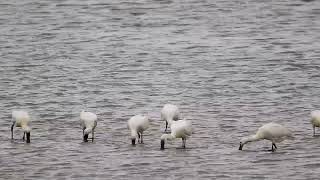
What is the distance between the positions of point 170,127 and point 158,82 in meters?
6.24

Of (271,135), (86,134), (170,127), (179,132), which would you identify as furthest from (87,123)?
(271,135)

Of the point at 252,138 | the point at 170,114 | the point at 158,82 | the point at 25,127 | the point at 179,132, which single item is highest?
the point at 158,82

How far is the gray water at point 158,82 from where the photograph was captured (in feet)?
66.4

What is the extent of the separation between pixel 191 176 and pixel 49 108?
24.3 ft

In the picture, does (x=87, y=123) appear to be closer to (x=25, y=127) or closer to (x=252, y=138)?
(x=25, y=127)

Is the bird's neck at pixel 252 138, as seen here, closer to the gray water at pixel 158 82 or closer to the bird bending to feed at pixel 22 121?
the gray water at pixel 158 82

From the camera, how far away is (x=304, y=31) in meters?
36.0

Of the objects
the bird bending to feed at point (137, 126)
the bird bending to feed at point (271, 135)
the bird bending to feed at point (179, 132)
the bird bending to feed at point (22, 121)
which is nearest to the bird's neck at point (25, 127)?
the bird bending to feed at point (22, 121)

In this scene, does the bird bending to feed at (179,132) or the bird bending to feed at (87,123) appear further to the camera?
the bird bending to feed at (87,123)

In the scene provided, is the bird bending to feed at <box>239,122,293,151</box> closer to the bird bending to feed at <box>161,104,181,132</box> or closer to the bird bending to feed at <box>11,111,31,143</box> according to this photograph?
the bird bending to feed at <box>161,104,181,132</box>

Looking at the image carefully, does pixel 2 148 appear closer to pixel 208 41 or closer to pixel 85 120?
pixel 85 120

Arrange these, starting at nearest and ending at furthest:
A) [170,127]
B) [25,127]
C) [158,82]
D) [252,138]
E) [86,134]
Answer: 1. [252,138]
2. [86,134]
3. [25,127]
4. [170,127]
5. [158,82]

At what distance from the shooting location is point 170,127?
2267 centimetres

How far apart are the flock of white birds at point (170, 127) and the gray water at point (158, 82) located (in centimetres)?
23
